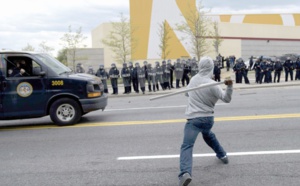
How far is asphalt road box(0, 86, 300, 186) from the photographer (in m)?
5.50

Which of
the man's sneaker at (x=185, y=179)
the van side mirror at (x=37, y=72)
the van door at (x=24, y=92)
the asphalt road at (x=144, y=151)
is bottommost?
the asphalt road at (x=144, y=151)

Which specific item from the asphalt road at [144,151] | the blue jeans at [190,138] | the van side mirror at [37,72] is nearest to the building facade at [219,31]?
the asphalt road at [144,151]

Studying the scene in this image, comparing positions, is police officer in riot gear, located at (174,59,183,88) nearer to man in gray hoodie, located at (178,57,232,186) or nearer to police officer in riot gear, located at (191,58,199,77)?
police officer in riot gear, located at (191,58,199,77)

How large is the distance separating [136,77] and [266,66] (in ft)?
28.5

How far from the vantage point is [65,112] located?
33.0 ft

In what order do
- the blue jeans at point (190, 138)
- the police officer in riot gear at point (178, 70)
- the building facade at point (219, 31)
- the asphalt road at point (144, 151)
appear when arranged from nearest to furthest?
1. the blue jeans at point (190, 138)
2. the asphalt road at point (144, 151)
3. the police officer in riot gear at point (178, 70)
4. the building facade at point (219, 31)

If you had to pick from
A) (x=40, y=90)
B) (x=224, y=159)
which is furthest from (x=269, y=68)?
(x=224, y=159)

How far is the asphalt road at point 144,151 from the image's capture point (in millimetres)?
5496

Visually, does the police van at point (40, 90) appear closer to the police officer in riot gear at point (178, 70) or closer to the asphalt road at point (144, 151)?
the asphalt road at point (144, 151)

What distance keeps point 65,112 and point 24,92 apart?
3.93 ft

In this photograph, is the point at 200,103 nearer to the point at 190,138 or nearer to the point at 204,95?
the point at 204,95

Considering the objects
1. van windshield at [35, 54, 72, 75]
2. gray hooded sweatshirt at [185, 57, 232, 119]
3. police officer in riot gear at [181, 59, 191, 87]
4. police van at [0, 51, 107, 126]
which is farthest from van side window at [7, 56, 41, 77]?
police officer in riot gear at [181, 59, 191, 87]

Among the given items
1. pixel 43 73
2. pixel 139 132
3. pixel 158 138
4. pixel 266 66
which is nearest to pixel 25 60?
pixel 43 73

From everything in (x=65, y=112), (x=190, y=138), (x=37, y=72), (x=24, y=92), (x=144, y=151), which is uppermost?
(x=37, y=72)
